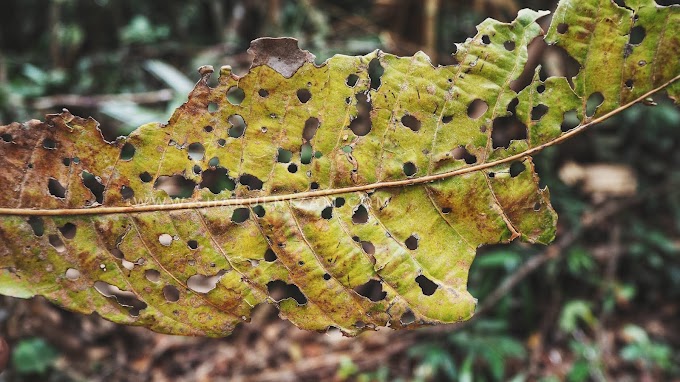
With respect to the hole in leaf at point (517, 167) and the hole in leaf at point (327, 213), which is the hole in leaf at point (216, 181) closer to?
the hole in leaf at point (327, 213)

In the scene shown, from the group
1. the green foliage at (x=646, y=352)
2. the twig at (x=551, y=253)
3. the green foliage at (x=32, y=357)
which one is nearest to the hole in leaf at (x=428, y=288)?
the twig at (x=551, y=253)

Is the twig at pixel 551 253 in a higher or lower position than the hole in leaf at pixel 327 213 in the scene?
lower

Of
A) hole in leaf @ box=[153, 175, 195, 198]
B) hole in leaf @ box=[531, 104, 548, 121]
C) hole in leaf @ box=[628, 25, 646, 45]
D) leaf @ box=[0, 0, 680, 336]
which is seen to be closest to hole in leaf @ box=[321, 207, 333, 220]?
leaf @ box=[0, 0, 680, 336]

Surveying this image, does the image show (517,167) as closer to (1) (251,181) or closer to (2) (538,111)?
(1) (251,181)

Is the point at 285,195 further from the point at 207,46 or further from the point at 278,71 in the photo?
the point at 207,46

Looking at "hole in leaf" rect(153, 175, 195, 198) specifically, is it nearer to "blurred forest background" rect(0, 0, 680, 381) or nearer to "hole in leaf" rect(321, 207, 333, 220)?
"hole in leaf" rect(321, 207, 333, 220)

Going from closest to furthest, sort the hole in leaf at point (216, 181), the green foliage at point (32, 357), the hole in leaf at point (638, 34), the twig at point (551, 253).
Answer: the hole in leaf at point (638, 34)
the hole in leaf at point (216, 181)
the green foliage at point (32, 357)
the twig at point (551, 253)

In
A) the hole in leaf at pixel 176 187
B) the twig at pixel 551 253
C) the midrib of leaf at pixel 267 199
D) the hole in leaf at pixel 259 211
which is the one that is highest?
the midrib of leaf at pixel 267 199

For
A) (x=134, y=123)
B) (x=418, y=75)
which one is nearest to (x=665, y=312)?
(x=418, y=75)
